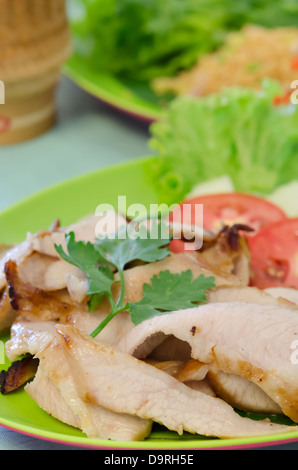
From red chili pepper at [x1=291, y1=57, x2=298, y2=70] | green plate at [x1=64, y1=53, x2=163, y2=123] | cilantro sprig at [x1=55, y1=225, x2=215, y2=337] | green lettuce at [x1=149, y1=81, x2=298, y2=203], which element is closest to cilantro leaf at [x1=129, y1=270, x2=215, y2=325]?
cilantro sprig at [x1=55, y1=225, x2=215, y2=337]

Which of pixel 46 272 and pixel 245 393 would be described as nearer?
pixel 245 393

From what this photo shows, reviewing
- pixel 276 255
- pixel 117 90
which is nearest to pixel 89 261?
pixel 276 255

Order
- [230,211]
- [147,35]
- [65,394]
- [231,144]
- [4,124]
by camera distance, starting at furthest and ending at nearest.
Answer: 1. [147,35]
2. [4,124]
3. [231,144]
4. [230,211]
5. [65,394]

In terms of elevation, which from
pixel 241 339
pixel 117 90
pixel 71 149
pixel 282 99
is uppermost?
pixel 241 339

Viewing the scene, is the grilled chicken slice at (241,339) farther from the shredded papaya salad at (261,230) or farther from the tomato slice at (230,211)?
the tomato slice at (230,211)

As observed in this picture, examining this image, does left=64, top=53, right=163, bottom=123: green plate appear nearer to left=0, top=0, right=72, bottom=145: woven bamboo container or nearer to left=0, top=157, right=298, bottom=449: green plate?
left=0, top=0, right=72, bottom=145: woven bamboo container

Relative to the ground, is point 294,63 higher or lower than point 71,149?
higher

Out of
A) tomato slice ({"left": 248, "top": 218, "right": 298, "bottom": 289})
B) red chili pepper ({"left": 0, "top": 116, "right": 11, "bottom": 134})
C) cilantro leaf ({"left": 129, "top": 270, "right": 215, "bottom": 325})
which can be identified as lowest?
red chili pepper ({"left": 0, "top": 116, "right": 11, "bottom": 134})

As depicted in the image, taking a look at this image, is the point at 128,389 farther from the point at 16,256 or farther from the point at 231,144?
the point at 231,144
